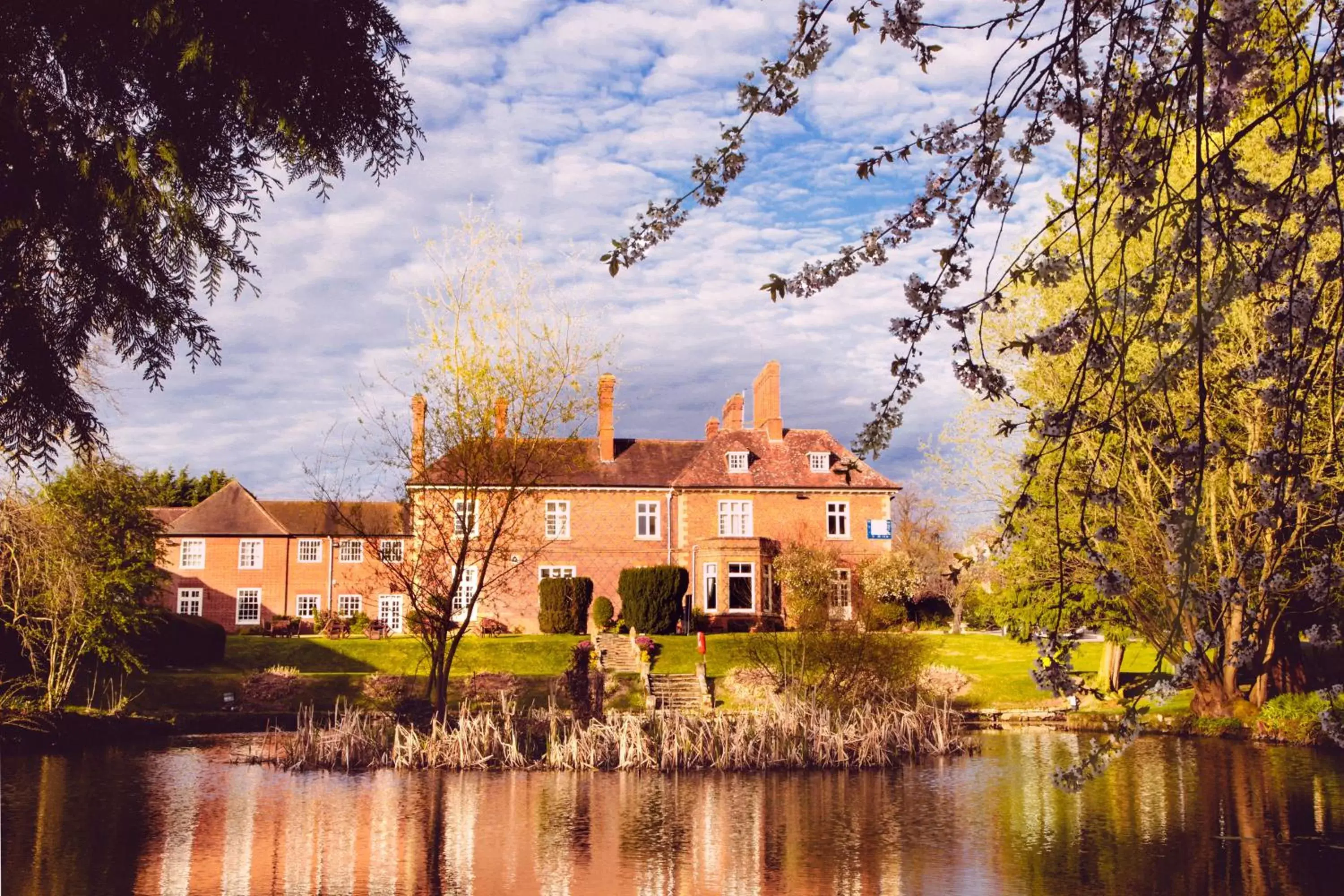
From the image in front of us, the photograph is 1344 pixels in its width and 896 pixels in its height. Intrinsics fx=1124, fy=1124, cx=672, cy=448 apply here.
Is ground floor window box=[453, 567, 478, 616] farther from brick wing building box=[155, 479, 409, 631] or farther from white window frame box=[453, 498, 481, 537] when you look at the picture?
white window frame box=[453, 498, 481, 537]

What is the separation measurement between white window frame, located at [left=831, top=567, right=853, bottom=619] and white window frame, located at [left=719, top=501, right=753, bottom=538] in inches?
160

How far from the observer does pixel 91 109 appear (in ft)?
23.0

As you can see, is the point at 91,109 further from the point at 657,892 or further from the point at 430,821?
the point at 430,821

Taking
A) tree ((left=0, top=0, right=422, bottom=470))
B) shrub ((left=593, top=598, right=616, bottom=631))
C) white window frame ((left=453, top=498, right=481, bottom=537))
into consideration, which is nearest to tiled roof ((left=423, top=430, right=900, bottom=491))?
shrub ((left=593, top=598, right=616, bottom=631))

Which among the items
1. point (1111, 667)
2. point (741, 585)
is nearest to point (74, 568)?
point (1111, 667)

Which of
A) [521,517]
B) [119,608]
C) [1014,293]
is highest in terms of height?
[1014,293]

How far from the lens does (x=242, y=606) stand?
49.2 m

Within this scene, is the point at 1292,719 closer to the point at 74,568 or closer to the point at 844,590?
the point at 844,590

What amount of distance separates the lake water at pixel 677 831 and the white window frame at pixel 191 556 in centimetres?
3152

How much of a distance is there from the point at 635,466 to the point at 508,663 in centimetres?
1481

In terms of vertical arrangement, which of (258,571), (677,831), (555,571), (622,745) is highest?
(258,571)

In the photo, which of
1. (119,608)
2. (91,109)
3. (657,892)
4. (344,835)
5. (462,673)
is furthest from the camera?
(462,673)

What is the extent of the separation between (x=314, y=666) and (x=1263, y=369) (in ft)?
114

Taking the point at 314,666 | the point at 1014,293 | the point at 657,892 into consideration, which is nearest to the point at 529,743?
the point at 657,892
